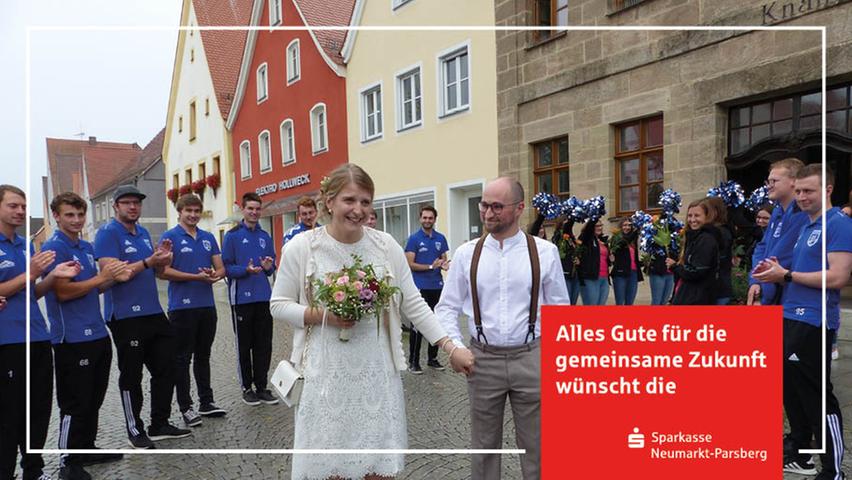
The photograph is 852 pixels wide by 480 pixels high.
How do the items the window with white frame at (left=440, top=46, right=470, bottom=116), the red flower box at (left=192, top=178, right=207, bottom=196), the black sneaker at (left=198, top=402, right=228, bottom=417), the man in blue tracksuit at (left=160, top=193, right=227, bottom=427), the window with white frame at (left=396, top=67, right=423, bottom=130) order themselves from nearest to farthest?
1. the man in blue tracksuit at (left=160, top=193, right=227, bottom=427)
2. the black sneaker at (left=198, top=402, right=228, bottom=417)
3. the red flower box at (left=192, top=178, right=207, bottom=196)
4. the window with white frame at (left=396, top=67, right=423, bottom=130)
5. the window with white frame at (left=440, top=46, right=470, bottom=116)

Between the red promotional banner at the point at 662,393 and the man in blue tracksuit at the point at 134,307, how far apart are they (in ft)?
10.2

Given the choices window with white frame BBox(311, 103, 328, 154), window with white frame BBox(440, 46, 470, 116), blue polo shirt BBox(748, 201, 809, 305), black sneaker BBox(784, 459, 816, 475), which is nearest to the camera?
blue polo shirt BBox(748, 201, 809, 305)

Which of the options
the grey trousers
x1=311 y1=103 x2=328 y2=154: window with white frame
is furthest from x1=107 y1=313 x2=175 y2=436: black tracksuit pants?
x1=311 y1=103 x2=328 y2=154: window with white frame

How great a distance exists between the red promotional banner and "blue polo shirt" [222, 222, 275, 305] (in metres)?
3.82

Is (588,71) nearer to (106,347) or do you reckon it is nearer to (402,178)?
(402,178)

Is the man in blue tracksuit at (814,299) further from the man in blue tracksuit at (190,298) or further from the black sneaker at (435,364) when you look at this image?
the man in blue tracksuit at (190,298)

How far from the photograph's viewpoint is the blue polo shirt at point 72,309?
370cm

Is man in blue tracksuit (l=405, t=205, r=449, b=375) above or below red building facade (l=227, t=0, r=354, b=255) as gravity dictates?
below

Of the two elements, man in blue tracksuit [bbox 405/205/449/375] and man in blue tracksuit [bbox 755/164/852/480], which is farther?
man in blue tracksuit [bbox 405/205/449/375]

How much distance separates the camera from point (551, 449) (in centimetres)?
231

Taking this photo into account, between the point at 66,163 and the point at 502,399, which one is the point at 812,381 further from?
the point at 66,163

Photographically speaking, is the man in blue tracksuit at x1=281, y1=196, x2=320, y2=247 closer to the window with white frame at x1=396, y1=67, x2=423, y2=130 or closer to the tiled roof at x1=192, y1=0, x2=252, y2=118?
the tiled roof at x1=192, y1=0, x2=252, y2=118

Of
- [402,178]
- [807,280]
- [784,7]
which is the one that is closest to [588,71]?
[784,7]

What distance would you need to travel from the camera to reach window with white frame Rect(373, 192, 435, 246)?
693cm
